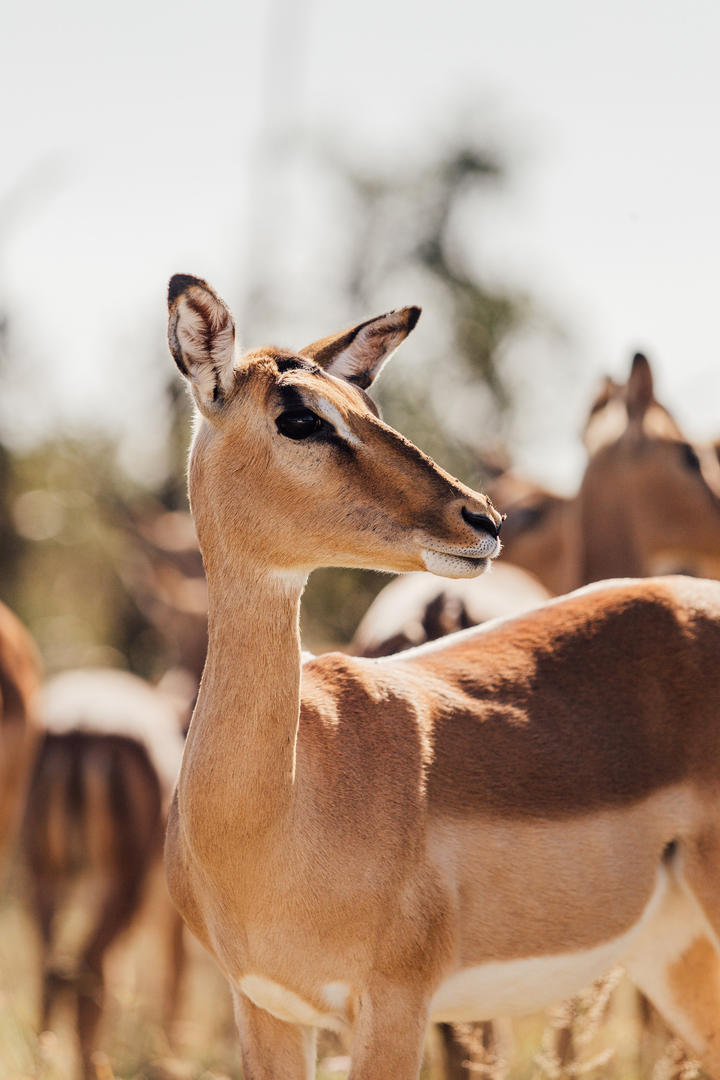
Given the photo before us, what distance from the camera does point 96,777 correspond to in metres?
6.41

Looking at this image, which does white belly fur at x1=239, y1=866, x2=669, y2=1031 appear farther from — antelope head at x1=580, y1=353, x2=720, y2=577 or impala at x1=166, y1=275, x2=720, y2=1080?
antelope head at x1=580, y1=353, x2=720, y2=577

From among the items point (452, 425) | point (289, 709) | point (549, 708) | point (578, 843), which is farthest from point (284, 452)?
point (452, 425)

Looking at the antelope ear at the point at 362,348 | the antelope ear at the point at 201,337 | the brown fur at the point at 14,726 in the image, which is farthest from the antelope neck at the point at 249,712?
the brown fur at the point at 14,726

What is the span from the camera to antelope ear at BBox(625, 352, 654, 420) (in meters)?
6.96

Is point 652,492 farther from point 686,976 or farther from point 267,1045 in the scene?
point 267,1045

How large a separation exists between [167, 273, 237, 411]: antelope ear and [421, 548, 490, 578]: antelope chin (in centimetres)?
65

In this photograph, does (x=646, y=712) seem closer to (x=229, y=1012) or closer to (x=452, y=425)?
(x=229, y=1012)

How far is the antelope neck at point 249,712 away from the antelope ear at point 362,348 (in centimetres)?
73

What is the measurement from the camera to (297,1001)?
9.84 feet

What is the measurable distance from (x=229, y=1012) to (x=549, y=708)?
419 centimetres

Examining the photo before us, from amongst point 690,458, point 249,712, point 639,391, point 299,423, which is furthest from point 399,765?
point 639,391

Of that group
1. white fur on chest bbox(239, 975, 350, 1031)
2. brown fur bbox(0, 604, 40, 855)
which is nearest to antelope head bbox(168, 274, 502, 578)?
white fur on chest bbox(239, 975, 350, 1031)

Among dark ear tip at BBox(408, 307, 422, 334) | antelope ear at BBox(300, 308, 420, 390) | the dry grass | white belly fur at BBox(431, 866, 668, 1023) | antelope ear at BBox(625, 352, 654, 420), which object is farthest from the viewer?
antelope ear at BBox(625, 352, 654, 420)

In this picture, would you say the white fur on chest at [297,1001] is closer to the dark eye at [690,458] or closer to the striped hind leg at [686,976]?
the striped hind leg at [686,976]
